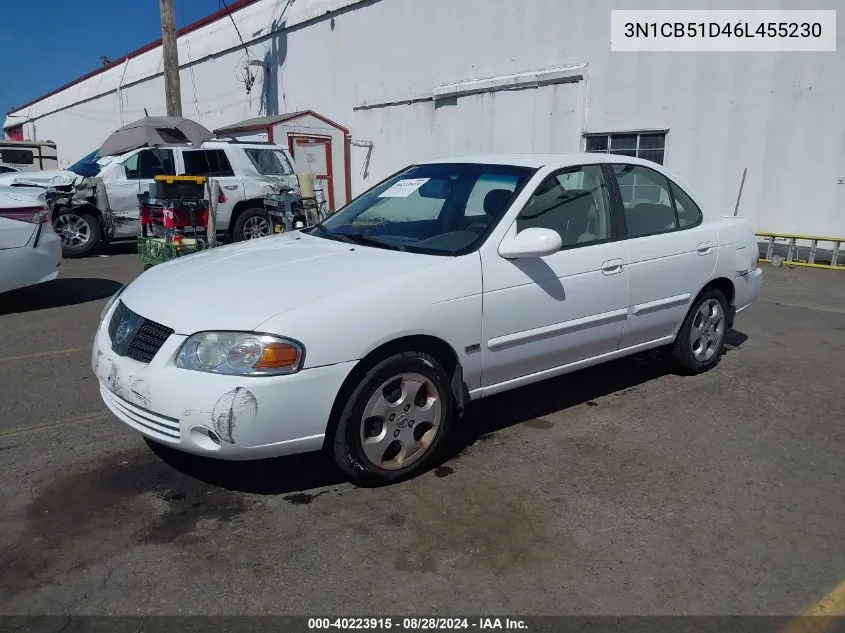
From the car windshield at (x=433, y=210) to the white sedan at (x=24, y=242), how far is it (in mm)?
4189

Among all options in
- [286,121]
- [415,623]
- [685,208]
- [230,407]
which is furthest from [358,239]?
[286,121]

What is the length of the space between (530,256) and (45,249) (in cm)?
583

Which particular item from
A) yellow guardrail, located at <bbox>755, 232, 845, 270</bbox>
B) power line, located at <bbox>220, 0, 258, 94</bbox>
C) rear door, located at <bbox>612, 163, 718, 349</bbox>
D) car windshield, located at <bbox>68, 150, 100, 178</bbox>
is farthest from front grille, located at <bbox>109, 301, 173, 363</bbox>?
power line, located at <bbox>220, 0, 258, 94</bbox>

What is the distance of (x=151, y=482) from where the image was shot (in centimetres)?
352

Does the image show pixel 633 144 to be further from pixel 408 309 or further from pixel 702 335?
pixel 408 309

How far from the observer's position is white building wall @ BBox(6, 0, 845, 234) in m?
10.1

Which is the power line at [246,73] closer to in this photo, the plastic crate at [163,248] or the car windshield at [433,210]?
the plastic crate at [163,248]

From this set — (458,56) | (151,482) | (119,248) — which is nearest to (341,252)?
(151,482)

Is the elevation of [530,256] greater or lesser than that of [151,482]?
greater

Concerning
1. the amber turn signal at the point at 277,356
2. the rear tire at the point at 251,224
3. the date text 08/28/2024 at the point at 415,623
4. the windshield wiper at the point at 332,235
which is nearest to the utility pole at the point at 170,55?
the rear tire at the point at 251,224

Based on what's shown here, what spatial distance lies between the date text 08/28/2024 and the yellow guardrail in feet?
30.2

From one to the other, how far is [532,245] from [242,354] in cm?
161

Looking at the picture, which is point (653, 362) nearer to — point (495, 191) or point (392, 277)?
point (495, 191)

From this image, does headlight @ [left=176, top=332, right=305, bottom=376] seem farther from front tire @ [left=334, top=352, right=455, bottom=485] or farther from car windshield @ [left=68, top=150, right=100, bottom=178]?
car windshield @ [left=68, top=150, right=100, bottom=178]
